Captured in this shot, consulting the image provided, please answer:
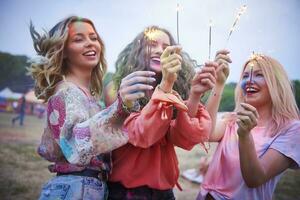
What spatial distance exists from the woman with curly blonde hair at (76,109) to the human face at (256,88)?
0.57 metres

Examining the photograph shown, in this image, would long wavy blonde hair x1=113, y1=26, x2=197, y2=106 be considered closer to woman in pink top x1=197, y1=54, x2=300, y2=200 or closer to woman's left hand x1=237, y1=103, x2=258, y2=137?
woman in pink top x1=197, y1=54, x2=300, y2=200

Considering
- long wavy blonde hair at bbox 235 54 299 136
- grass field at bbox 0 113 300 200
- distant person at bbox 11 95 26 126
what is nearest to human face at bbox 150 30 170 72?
long wavy blonde hair at bbox 235 54 299 136

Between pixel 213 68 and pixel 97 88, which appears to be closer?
pixel 213 68

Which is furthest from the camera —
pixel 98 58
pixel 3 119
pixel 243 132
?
pixel 3 119

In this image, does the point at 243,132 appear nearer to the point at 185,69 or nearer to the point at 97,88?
the point at 185,69

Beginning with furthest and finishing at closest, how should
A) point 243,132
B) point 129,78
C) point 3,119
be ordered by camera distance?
point 3,119 → point 243,132 → point 129,78

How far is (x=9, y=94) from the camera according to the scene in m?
3.21

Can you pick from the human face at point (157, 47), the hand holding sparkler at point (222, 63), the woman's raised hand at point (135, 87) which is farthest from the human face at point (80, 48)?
the hand holding sparkler at point (222, 63)

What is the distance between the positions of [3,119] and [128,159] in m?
2.41

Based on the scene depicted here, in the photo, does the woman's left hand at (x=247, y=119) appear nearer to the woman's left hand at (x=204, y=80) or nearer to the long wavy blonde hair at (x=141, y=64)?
the woman's left hand at (x=204, y=80)

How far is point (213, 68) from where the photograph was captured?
122cm

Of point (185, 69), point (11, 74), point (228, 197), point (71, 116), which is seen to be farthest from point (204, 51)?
point (11, 74)

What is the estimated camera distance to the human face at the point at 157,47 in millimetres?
1305

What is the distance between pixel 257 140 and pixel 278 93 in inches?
9.0
